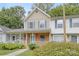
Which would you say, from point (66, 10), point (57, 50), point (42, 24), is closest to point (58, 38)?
point (57, 50)

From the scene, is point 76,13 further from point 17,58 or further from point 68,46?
point 17,58

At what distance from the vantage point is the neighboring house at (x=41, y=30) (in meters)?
4.83

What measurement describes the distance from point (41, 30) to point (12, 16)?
0.57 metres

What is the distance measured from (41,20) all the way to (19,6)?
524 mm

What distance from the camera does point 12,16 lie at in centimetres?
475

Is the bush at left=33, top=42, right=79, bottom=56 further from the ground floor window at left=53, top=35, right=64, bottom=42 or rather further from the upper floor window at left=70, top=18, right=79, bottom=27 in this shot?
the upper floor window at left=70, top=18, right=79, bottom=27

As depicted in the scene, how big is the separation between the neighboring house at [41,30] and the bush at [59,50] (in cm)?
13

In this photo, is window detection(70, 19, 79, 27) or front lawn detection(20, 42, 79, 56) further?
window detection(70, 19, 79, 27)

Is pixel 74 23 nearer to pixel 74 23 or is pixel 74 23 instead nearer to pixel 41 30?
pixel 74 23

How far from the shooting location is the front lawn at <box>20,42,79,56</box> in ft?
15.1

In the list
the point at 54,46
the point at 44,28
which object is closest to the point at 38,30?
the point at 44,28

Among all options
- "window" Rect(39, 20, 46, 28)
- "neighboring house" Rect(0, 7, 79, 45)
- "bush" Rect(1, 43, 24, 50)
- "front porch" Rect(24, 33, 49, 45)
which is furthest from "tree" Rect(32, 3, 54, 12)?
"bush" Rect(1, 43, 24, 50)

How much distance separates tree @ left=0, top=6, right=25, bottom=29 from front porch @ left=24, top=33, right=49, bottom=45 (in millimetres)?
243

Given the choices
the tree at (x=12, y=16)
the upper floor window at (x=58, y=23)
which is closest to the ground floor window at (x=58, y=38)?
the upper floor window at (x=58, y=23)
